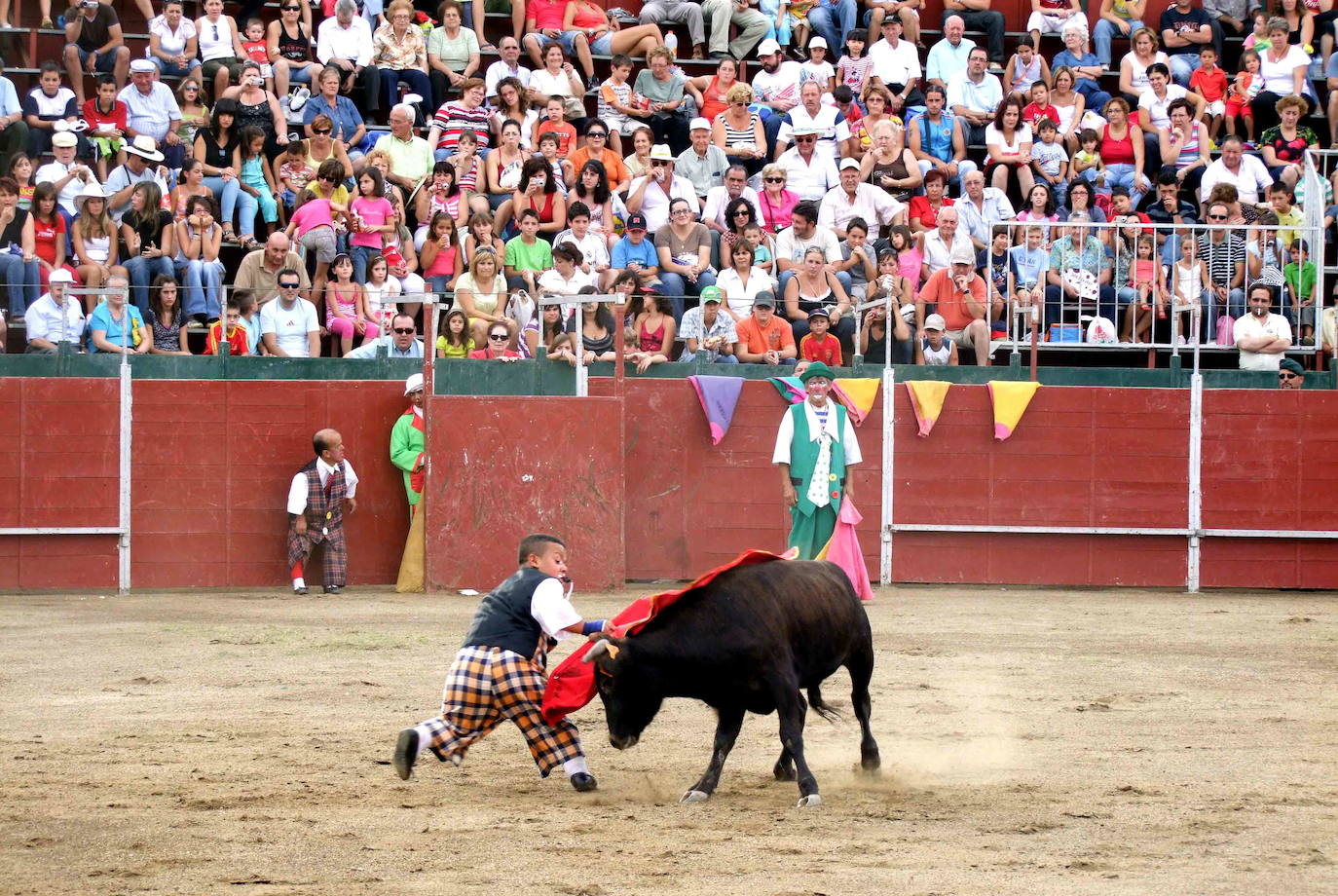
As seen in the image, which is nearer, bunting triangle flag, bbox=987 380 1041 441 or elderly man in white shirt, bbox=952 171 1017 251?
bunting triangle flag, bbox=987 380 1041 441

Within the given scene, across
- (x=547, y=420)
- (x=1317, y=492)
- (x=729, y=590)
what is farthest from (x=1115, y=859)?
(x=1317, y=492)

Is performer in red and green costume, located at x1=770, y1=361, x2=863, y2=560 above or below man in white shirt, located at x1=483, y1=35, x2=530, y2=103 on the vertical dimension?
below

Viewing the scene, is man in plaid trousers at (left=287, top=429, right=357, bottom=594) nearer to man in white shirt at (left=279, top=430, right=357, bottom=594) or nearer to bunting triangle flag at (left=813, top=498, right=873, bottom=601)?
man in white shirt at (left=279, top=430, right=357, bottom=594)

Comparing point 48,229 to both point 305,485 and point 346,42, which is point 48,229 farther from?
point 346,42

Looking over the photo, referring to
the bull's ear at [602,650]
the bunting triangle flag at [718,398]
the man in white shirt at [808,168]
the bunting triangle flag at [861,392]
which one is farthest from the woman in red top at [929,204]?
the bull's ear at [602,650]

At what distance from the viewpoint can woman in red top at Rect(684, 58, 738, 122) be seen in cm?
1781

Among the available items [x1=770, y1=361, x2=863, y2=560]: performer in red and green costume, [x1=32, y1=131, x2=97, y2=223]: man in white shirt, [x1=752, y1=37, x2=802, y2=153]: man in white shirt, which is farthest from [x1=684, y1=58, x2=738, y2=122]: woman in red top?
[x1=770, y1=361, x2=863, y2=560]: performer in red and green costume

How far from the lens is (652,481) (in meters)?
14.1

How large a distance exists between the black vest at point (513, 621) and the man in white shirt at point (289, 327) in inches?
304

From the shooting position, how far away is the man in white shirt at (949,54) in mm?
18500

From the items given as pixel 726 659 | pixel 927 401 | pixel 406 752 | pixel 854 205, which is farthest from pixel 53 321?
pixel 726 659

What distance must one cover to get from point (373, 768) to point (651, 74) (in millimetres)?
11929

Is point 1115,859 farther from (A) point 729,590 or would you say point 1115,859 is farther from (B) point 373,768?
(B) point 373,768

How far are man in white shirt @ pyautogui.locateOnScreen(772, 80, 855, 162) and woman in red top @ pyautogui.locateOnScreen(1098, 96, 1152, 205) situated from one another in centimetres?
268
